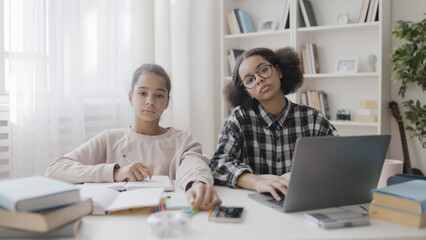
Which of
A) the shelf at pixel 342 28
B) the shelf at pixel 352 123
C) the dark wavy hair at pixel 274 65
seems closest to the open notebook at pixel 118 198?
the dark wavy hair at pixel 274 65

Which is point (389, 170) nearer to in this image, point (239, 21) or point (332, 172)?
point (332, 172)

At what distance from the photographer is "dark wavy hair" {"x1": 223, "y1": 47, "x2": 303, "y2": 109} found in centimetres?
187

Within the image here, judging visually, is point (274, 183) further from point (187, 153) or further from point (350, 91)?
point (350, 91)

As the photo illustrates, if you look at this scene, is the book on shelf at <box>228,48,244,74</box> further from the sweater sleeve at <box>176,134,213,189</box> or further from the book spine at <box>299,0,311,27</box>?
the sweater sleeve at <box>176,134,213,189</box>

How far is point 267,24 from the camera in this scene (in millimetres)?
3666

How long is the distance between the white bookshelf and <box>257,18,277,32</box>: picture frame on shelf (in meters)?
0.06

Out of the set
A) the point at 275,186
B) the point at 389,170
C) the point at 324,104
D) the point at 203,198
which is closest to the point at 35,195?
the point at 203,198

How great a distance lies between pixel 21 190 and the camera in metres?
0.95

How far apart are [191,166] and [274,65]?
2.24 feet

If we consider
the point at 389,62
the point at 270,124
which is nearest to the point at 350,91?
the point at 389,62

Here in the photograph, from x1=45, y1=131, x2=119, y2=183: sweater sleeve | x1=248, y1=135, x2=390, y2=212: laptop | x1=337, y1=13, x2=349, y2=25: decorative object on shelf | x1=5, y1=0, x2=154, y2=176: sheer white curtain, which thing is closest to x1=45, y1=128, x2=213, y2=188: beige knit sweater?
x1=45, y1=131, x2=119, y2=183: sweater sleeve

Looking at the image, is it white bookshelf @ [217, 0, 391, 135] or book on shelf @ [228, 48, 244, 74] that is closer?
white bookshelf @ [217, 0, 391, 135]

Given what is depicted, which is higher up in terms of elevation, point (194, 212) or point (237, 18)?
point (237, 18)

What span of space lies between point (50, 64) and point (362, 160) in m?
2.00
